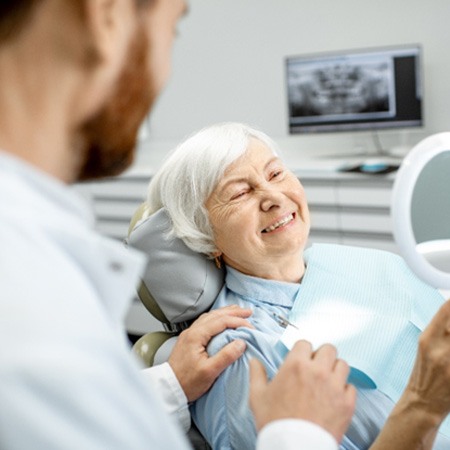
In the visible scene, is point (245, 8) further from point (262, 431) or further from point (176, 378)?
point (262, 431)

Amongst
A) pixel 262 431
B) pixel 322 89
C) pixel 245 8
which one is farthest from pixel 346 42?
pixel 262 431

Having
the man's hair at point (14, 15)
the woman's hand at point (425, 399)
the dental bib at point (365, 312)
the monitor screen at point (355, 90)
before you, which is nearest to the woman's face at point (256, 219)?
the dental bib at point (365, 312)

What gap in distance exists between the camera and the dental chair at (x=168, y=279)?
1871 millimetres

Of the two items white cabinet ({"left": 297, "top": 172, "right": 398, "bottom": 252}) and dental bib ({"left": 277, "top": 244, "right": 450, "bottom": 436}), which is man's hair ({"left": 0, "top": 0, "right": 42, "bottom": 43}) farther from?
white cabinet ({"left": 297, "top": 172, "right": 398, "bottom": 252})

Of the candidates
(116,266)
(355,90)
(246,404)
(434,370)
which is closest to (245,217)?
(246,404)

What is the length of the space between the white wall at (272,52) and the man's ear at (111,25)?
3.88 meters

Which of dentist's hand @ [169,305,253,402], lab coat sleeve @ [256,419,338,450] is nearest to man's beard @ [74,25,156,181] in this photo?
lab coat sleeve @ [256,419,338,450]

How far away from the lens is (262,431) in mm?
1041

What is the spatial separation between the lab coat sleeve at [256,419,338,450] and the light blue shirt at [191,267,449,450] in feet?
1.88

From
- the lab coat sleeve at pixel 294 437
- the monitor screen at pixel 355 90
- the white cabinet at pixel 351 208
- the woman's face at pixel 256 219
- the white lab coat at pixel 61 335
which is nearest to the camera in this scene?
the white lab coat at pixel 61 335

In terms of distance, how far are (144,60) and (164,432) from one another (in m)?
0.37

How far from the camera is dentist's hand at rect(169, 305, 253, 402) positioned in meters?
1.65

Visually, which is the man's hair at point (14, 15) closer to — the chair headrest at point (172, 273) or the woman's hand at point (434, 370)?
the woman's hand at point (434, 370)

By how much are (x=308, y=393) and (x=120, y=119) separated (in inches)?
19.7
